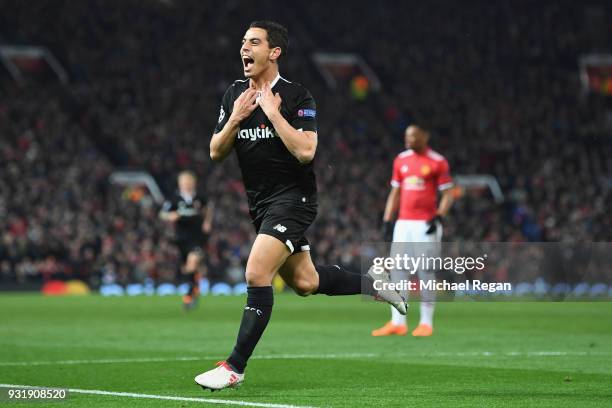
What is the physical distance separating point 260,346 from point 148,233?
797 inches

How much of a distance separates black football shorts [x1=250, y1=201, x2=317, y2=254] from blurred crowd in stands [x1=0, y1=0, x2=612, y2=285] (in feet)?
73.0

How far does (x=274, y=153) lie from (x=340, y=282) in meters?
1.24

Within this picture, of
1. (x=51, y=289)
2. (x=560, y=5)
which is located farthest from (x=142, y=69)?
(x=560, y=5)

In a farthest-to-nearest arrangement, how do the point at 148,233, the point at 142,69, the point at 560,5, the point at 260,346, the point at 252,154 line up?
the point at 560,5 < the point at 142,69 < the point at 148,233 < the point at 260,346 < the point at 252,154

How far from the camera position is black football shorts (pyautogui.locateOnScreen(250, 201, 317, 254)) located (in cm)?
805

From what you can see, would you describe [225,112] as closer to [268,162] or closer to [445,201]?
[268,162]

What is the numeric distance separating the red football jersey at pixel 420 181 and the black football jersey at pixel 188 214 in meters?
7.60

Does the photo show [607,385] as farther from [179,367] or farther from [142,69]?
[142,69]

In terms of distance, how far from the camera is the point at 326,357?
11438 mm

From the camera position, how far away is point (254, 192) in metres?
8.38

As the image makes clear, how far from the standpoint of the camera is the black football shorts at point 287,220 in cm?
805
